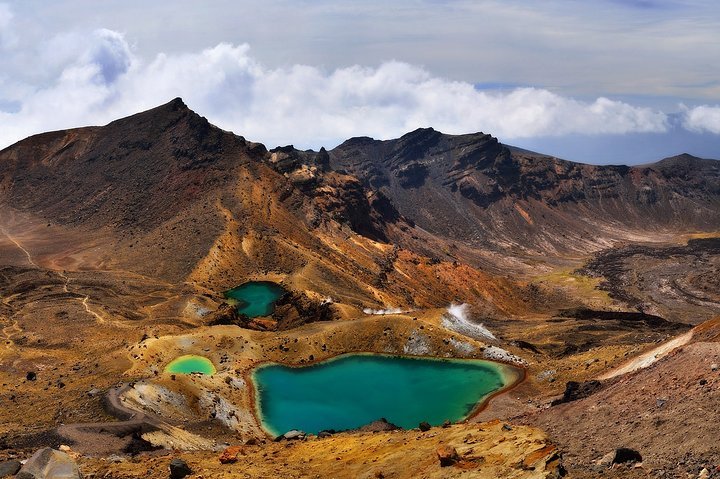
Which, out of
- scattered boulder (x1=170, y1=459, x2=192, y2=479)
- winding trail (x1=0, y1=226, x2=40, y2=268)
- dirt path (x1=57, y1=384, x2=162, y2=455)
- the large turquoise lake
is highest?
winding trail (x1=0, y1=226, x2=40, y2=268)

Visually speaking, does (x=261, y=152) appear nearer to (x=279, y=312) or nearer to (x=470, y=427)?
(x=279, y=312)

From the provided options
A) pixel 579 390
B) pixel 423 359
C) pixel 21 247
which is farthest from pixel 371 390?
pixel 21 247

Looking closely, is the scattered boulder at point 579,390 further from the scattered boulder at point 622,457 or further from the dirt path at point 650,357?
the scattered boulder at point 622,457

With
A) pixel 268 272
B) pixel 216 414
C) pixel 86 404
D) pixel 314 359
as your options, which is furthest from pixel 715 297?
pixel 86 404

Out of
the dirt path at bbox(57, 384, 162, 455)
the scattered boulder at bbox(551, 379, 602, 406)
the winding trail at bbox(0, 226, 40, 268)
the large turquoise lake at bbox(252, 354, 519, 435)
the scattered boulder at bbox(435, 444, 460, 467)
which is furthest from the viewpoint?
the winding trail at bbox(0, 226, 40, 268)

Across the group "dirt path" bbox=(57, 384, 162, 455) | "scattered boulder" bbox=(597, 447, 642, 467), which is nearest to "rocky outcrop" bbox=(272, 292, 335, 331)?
"dirt path" bbox=(57, 384, 162, 455)

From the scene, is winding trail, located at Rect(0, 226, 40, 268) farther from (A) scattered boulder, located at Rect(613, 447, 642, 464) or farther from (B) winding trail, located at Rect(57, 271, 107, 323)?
(A) scattered boulder, located at Rect(613, 447, 642, 464)

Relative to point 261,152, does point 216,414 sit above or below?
below
